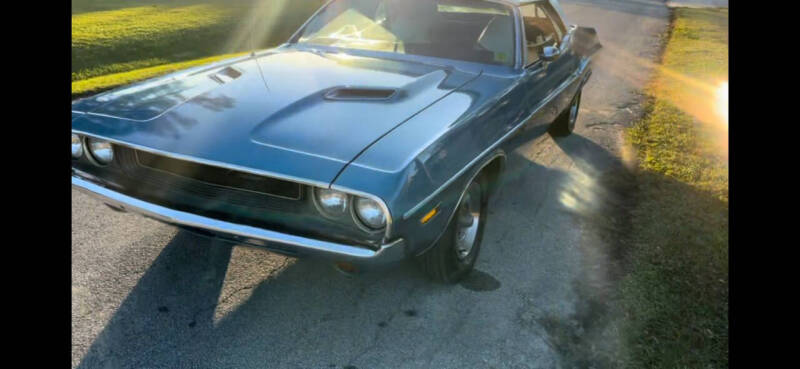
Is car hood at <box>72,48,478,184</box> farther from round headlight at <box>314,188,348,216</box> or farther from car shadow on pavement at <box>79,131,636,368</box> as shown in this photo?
car shadow on pavement at <box>79,131,636,368</box>

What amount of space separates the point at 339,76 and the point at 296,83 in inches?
10.8

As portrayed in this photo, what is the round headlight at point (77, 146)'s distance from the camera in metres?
2.75

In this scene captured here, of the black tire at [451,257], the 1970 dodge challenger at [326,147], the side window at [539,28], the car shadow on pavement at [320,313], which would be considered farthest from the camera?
the side window at [539,28]

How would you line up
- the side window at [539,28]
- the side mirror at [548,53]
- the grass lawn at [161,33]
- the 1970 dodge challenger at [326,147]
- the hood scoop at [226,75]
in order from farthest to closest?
the grass lawn at [161,33] < the side window at [539,28] < the side mirror at [548,53] < the hood scoop at [226,75] < the 1970 dodge challenger at [326,147]

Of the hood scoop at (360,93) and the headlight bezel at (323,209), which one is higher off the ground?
the hood scoop at (360,93)

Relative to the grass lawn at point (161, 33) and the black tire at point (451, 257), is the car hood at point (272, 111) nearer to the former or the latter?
the black tire at point (451, 257)

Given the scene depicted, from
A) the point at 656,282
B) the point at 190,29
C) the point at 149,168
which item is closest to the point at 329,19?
the point at 149,168

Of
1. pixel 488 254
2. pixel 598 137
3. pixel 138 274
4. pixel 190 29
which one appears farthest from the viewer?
pixel 190 29

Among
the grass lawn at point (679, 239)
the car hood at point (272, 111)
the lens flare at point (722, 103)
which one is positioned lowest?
the grass lawn at point (679, 239)

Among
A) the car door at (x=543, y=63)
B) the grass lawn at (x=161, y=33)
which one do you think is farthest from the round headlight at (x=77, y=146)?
the grass lawn at (x=161, y=33)

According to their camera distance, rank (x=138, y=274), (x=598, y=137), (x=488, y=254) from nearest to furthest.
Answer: (x=138, y=274), (x=488, y=254), (x=598, y=137)

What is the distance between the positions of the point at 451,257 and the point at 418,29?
1.71m
